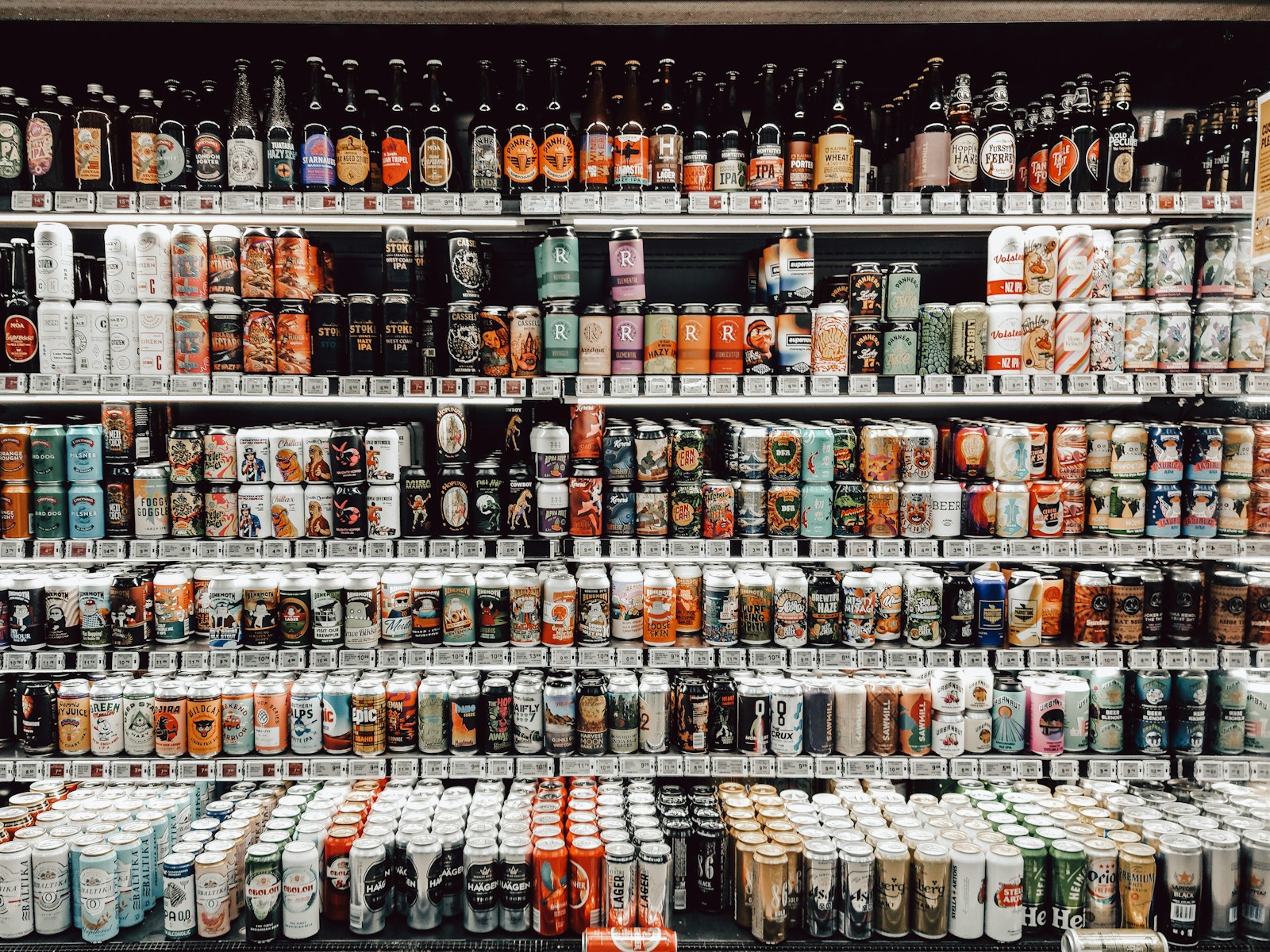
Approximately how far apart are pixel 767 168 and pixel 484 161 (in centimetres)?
Answer: 96

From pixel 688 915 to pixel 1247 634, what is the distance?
7.07 feet

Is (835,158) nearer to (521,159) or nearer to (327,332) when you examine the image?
(521,159)

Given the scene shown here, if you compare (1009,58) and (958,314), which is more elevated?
(1009,58)

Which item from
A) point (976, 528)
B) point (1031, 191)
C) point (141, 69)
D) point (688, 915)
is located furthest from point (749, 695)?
point (141, 69)

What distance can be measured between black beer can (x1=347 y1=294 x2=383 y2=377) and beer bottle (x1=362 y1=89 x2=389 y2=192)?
16.4 inches

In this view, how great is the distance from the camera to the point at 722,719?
8.67ft

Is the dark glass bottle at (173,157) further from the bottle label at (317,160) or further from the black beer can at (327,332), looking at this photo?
the black beer can at (327,332)

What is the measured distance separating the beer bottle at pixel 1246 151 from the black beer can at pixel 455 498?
113 inches

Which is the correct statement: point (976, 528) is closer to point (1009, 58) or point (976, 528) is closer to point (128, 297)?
point (1009, 58)

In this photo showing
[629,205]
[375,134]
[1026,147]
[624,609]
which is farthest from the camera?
[1026,147]

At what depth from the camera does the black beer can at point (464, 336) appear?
8.44 ft

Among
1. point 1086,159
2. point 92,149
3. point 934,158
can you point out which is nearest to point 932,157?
point 934,158

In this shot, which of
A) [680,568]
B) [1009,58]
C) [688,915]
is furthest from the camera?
[1009,58]

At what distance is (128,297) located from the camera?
2.59m
